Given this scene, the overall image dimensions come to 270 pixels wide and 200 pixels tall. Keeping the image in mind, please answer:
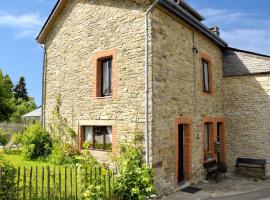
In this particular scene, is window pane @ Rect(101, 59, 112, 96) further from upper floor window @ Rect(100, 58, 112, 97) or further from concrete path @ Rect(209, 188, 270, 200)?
concrete path @ Rect(209, 188, 270, 200)

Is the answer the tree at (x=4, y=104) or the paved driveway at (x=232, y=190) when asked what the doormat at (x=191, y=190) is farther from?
the tree at (x=4, y=104)

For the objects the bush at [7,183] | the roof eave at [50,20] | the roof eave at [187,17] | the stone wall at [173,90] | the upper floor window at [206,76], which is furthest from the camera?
the upper floor window at [206,76]

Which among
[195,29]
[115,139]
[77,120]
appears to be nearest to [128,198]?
[115,139]

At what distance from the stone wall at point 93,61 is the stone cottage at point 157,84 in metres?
0.04

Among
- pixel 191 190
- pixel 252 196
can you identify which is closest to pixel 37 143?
pixel 191 190

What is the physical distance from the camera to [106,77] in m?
10.6

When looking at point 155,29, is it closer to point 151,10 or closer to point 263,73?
point 151,10

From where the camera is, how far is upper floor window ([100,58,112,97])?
10398 mm

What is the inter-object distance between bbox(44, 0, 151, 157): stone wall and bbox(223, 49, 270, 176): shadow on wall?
22.3ft

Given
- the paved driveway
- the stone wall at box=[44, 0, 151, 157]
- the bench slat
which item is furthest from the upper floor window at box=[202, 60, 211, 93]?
the stone wall at box=[44, 0, 151, 157]

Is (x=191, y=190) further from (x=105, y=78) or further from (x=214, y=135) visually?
(x=105, y=78)

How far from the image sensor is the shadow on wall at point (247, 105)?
12.9 m

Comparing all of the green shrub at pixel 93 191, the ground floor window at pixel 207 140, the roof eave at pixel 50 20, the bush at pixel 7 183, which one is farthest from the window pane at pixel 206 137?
the roof eave at pixel 50 20

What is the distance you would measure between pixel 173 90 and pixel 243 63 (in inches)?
236
